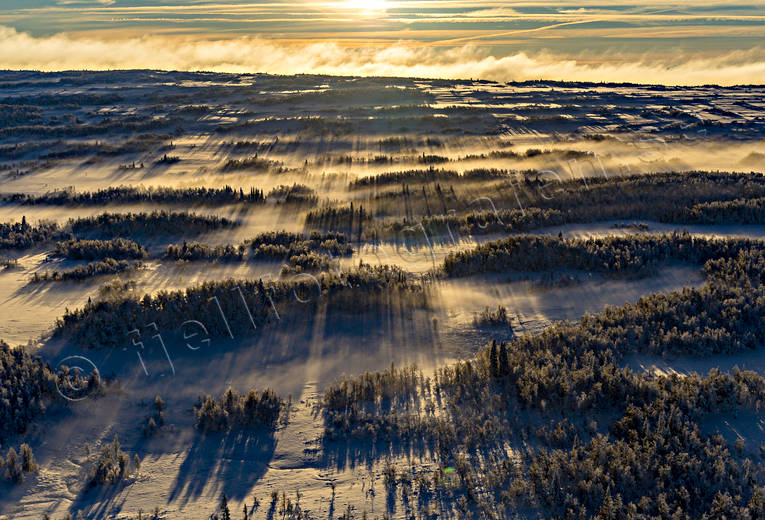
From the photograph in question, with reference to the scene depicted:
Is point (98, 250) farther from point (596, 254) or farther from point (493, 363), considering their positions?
point (596, 254)

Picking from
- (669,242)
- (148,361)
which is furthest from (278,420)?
(669,242)

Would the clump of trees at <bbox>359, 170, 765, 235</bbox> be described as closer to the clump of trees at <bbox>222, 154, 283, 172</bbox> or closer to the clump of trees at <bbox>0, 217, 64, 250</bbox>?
the clump of trees at <bbox>222, 154, 283, 172</bbox>

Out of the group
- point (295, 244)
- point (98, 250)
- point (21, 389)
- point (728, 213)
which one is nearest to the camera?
point (21, 389)

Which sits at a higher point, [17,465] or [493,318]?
[17,465]

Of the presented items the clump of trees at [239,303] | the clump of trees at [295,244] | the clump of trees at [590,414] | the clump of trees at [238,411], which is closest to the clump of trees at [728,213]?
the clump of trees at [590,414]

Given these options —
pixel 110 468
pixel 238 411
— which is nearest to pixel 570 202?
pixel 238 411

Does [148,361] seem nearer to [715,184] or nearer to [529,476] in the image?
[529,476]
